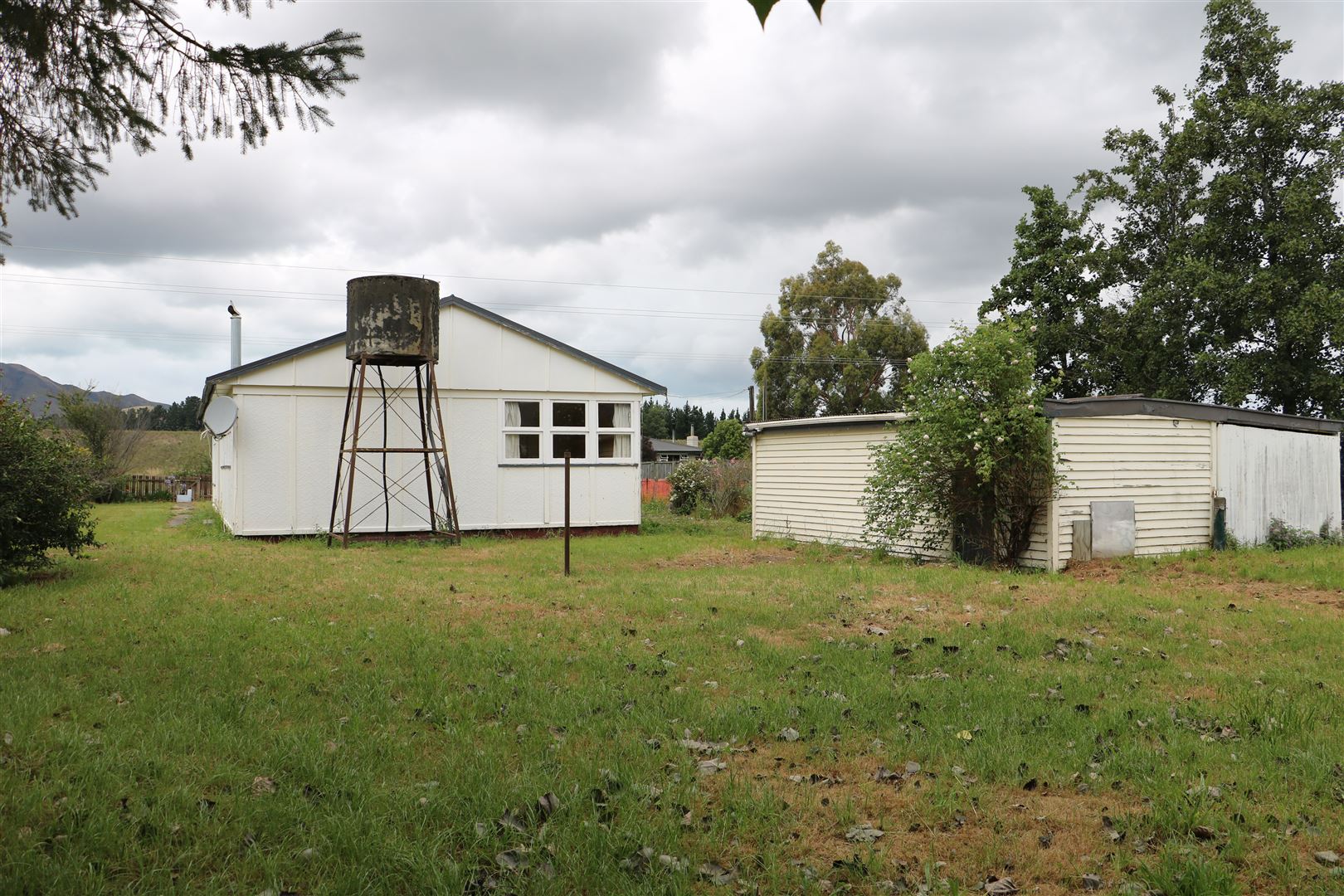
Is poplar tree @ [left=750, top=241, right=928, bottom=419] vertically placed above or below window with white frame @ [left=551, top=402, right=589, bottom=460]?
above

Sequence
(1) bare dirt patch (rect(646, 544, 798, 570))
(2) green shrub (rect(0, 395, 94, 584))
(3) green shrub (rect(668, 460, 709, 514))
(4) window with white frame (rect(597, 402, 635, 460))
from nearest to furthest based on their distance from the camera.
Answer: (2) green shrub (rect(0, 395, 94, 584)), (1) bare dirt patch (rect(646, 544, 798, 570)), (4) window with white frame (rect(597, 402, 635, 460)), (3) green shrub (rect(668, 460, 709, 514))

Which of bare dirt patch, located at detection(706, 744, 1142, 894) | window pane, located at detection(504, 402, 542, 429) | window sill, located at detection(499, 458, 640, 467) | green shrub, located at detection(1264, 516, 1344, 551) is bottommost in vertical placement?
bare dirt patch, located at detection(706, 744, 1142, 894)

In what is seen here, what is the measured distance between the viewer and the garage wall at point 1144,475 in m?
12.1

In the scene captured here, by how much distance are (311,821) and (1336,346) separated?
79.9ft

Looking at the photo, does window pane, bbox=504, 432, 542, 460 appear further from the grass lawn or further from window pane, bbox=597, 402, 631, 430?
the grass lawn

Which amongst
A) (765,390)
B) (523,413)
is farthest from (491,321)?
(765,390)

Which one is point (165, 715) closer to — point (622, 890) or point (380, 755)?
point (380, 755)

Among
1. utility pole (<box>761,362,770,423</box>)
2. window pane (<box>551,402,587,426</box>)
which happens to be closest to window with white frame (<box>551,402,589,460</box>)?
window pane (<box>551,402,587,426</box>)

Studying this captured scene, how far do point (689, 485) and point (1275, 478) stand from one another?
13.1m

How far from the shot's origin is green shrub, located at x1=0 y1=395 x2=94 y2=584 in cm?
956

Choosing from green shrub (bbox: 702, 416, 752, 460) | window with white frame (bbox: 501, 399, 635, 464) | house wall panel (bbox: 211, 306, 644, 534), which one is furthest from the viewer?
green shrub (bbox: 702, 416, 752, 460)

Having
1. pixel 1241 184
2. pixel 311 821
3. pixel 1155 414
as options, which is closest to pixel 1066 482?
pixel 1155 414

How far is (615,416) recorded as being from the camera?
59.1 feet

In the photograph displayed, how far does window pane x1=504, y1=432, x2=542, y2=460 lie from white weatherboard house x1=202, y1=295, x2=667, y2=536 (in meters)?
0.02
